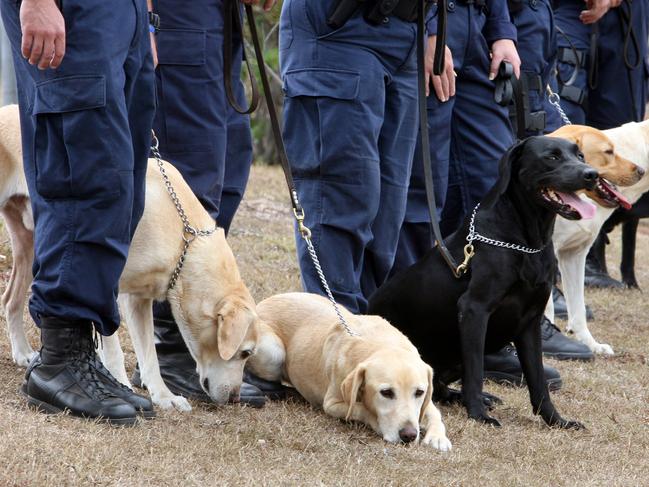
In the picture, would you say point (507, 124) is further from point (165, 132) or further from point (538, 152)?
point (165, 132)

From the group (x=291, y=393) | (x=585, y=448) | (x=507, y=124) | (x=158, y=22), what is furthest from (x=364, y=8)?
(x=585, y=448)

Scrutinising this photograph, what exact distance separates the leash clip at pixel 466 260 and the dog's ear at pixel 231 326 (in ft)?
3.24

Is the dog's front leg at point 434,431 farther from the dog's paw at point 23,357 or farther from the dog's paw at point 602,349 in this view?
the dog's paw at point 602,349

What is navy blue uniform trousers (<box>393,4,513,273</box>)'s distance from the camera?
485 cm

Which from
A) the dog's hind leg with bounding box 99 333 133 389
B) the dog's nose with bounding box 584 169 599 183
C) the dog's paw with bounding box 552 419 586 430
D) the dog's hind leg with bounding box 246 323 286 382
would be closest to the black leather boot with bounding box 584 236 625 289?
the dog's nose with bounding box 584 169 599 183

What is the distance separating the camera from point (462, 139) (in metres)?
5.05

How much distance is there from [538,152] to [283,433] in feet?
5.50

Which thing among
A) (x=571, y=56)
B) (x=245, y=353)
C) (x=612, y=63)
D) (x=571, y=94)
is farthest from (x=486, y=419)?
(x=612, y=63)

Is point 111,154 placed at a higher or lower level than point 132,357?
higher

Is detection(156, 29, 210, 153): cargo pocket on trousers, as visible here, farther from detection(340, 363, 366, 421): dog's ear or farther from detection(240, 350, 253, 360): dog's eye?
detection(340, 363, 366, 421): dog's ear

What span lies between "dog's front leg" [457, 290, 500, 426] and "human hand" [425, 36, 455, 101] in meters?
1.12

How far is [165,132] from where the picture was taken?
3.85 m

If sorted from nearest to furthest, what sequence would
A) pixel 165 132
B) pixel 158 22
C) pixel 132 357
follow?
pixel 158 22, pixel 165 132, pixel 132 357

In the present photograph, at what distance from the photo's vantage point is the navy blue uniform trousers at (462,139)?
485cm
